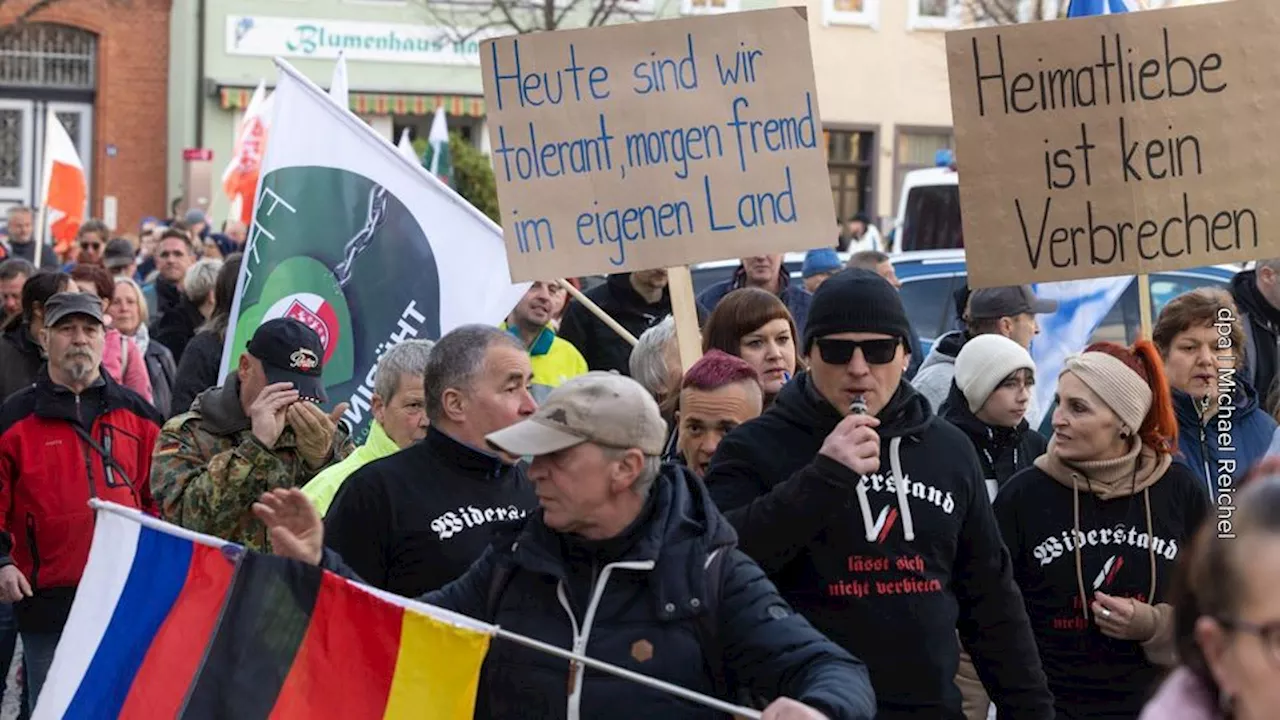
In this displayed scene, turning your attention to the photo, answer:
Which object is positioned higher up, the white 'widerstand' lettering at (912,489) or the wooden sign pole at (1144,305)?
the wooden sign pole at (1144,305)

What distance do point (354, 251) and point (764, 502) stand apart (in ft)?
11.7

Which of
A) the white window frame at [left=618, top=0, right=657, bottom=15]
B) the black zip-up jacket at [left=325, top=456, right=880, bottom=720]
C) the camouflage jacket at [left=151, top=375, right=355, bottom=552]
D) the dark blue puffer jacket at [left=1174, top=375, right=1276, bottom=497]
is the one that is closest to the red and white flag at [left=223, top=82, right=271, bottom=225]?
the camouflage jacket at [left=151, top=375, right=355, bottom=552]

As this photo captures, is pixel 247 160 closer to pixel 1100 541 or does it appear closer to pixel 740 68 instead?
pixel 740 68

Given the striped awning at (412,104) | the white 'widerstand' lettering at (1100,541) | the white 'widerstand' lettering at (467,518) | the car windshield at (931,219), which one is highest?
the striped awning at (412,104)

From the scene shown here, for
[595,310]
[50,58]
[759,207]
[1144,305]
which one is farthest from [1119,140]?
[50,58]

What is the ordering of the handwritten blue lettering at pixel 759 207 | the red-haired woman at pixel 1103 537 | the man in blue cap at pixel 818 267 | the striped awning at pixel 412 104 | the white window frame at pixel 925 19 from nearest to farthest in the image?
the red-haired woman at pixel 1103 537
the handwritten blue lettering at pixel 759 207
the man in blue cap at pixel 818 267
the striped awning at pixel 412 104
the white window frame at pixel 925 19

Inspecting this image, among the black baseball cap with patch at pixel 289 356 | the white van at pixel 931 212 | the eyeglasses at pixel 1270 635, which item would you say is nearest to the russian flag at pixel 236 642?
the black baseball cap with patch at pixel 289 356

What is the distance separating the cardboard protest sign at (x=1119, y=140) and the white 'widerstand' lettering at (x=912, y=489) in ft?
6.11

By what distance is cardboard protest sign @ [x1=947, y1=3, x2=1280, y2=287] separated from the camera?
21.0 ft

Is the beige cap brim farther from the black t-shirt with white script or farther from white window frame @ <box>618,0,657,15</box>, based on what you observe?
white window frame @ <box>618,0,657,15</box>

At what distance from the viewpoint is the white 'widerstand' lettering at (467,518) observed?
484 cm

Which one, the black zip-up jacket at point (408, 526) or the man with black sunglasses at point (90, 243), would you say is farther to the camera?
the man with black sunglasses at point (90, 243)

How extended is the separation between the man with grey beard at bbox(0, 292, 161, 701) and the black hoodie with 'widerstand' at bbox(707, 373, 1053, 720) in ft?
10.9

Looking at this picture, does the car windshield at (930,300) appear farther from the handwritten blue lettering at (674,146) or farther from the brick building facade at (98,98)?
the brick building facade at (98,98)
